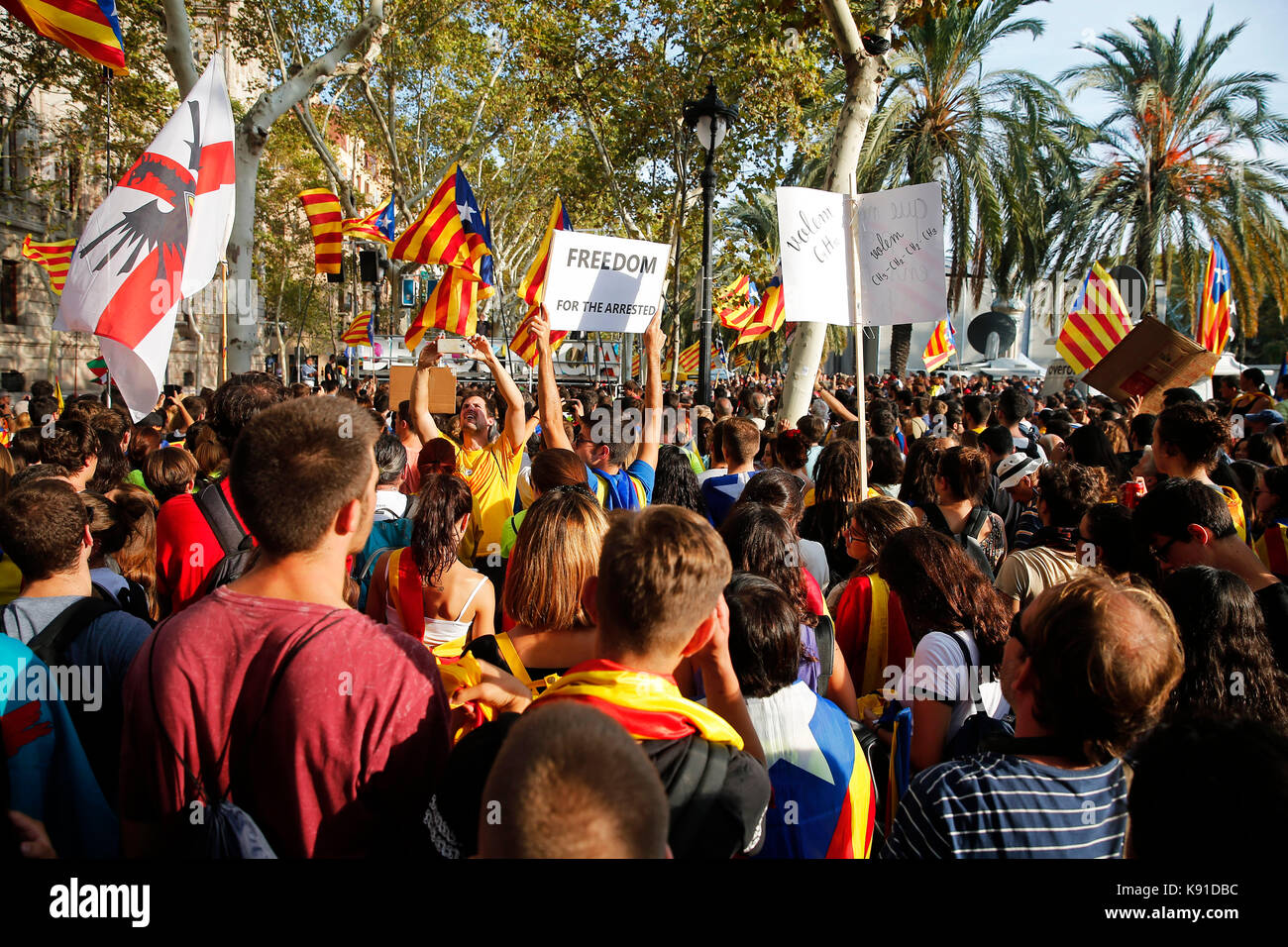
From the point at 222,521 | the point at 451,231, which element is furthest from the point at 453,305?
the point at 222,521

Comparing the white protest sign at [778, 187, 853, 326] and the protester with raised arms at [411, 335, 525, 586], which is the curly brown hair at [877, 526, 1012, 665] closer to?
the protester with raised arms at [411, 335, 525, 586]

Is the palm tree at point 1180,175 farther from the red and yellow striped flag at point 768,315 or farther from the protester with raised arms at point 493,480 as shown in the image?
the protester with raised arms at point 493,480

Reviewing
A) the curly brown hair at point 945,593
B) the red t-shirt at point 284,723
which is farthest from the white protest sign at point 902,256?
the red t-shirt at point 284,723

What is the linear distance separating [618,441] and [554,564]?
A: 2531 mm

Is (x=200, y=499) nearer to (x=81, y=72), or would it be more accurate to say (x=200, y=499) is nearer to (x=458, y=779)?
(x=458, y=779)

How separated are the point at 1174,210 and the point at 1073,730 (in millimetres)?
20430

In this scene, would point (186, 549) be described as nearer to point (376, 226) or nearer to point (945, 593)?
point (945, 593)

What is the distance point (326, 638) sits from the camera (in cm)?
Result: 161

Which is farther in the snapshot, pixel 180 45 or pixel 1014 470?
pixel 180 45

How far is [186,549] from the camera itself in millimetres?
3457

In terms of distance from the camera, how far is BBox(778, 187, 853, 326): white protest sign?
18.2 ft

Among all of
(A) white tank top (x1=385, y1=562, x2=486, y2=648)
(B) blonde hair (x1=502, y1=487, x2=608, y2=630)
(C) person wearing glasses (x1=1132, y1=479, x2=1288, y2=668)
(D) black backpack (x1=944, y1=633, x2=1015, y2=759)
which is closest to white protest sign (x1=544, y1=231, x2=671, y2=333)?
(A) white tank top (x1=385, y1=562, x2=486, y2=648)

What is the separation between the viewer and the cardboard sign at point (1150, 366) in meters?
6.87
